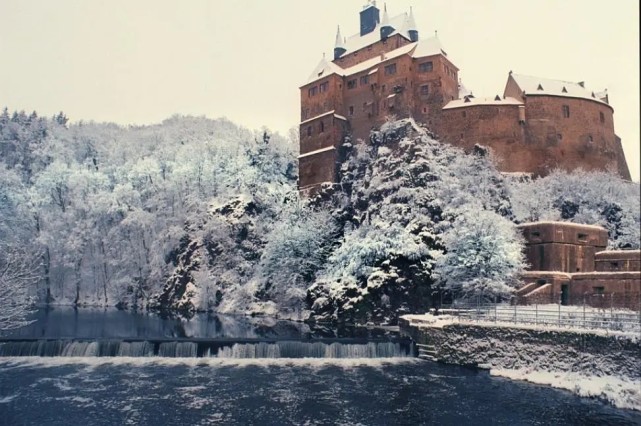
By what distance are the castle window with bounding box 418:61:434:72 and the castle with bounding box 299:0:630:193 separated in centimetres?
15

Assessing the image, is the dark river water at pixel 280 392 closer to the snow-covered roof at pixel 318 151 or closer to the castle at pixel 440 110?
the castle at pixel 440 110

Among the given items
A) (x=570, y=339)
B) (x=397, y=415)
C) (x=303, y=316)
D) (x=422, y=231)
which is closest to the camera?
(x=397, y=415)

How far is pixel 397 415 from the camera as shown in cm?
2431

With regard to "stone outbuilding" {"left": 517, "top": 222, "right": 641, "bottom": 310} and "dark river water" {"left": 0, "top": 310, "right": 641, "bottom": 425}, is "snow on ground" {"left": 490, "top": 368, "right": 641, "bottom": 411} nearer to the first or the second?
"dark river water" {"left": 0, "top": 310, "right": 641, "bottom": 425}

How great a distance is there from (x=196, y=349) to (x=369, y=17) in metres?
A: 70.1

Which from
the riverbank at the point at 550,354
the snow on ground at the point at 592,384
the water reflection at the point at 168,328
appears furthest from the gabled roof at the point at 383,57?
the snow on ground at the point at 592,384

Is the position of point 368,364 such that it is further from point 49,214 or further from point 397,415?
point 49,214

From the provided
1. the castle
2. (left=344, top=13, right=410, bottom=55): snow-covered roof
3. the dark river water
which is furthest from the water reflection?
(left=344, top=13, right=410, bottom=55): snow-covered roof

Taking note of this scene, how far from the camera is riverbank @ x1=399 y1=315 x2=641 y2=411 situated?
2788 centimetres

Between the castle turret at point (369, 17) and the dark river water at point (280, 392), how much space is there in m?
64.8

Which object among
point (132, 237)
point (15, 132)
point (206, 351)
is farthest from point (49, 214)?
point (206, 351)

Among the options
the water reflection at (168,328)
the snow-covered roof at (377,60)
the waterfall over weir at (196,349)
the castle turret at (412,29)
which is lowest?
the water reflection at (168,328)

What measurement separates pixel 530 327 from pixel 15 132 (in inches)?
4041

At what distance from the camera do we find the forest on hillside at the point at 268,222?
52541 millimetres
